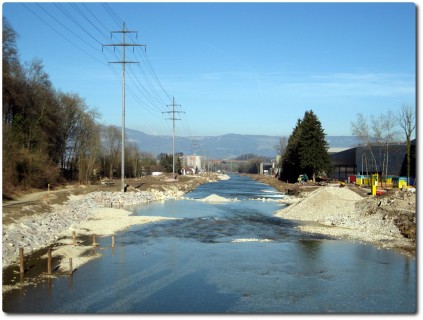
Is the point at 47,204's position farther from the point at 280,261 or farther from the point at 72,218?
the point at 280,261

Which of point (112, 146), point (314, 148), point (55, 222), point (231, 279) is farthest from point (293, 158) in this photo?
point (231, 279)

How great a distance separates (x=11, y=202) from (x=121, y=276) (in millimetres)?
19790

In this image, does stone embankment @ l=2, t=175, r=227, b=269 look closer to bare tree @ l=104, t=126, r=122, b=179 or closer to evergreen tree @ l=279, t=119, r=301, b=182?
bare tree @ l=104, t=126, r=122, b=179

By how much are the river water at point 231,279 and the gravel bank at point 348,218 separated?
2.12 m

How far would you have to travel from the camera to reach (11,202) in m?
33.4

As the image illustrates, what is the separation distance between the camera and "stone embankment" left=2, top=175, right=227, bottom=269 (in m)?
21.6

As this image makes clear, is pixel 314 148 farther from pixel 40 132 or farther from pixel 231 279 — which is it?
pixel 231 279

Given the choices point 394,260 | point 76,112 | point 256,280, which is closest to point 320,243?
point 394,260

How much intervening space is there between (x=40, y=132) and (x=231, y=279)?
37227 mm

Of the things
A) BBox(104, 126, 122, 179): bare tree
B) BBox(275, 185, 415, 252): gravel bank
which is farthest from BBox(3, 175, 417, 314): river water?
BBox(104, 126, 122, 179): bare tree

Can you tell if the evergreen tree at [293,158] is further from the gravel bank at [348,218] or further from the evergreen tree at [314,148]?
the gravel bank at [348,218]

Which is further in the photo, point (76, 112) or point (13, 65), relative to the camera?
point (76, 112)

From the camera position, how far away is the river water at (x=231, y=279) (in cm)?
1371

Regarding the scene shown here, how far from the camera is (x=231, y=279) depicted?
16859mm
